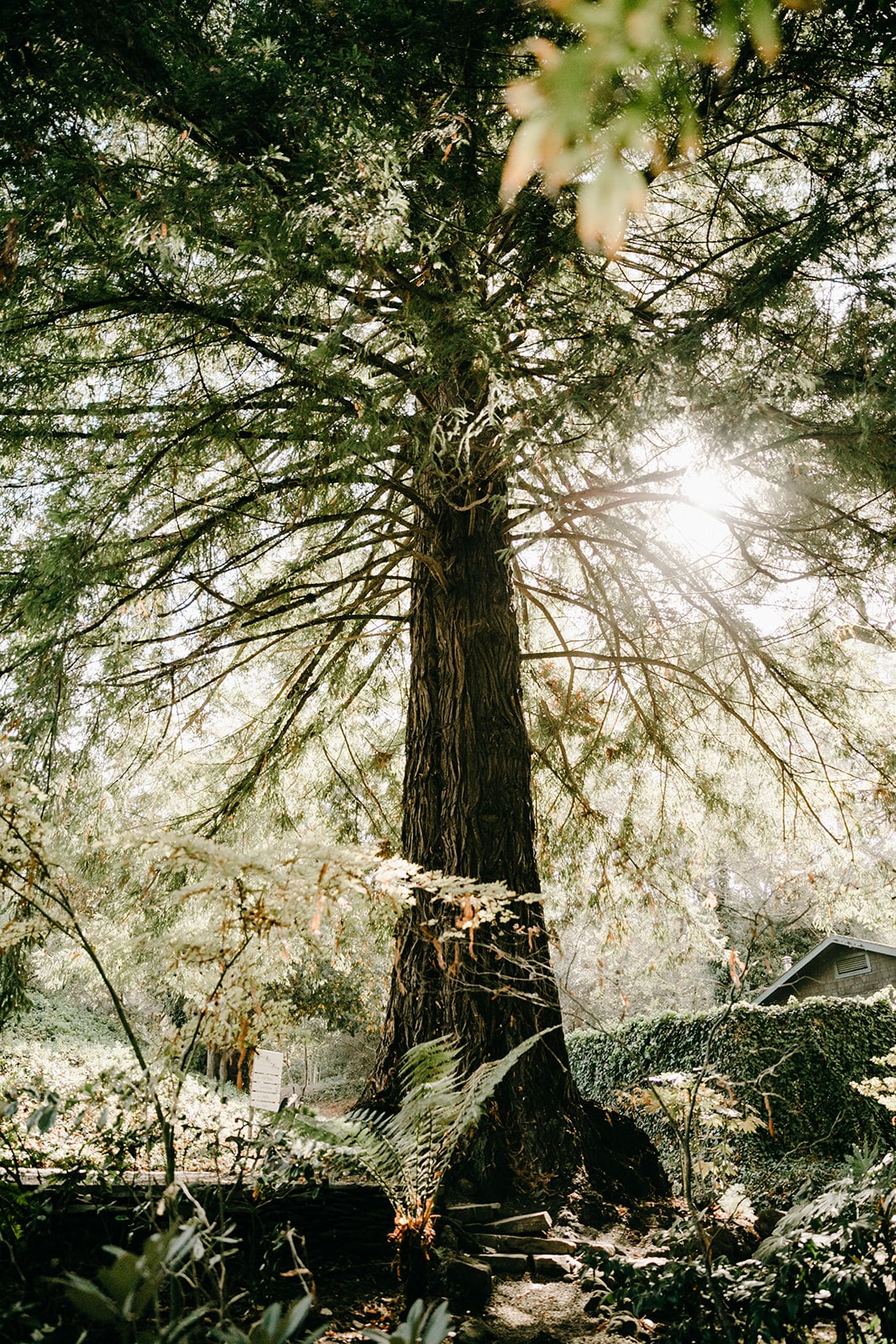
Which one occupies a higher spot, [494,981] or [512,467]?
[512,467]

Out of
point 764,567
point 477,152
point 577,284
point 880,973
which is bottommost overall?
point 880,973

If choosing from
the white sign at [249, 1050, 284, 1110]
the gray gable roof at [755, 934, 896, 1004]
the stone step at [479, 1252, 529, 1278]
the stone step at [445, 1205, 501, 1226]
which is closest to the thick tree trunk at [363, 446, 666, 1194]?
the stone step at [445, 1205, 501, 1226]

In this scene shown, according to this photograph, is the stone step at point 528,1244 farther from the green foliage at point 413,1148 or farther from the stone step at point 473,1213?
the green foliage at point 413,1148

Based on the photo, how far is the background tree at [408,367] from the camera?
2510mm

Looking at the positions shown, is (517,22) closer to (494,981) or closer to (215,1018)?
(215,1018)

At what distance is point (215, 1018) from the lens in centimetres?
182

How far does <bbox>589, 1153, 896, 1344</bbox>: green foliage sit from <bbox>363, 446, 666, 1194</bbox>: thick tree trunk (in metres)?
0.86

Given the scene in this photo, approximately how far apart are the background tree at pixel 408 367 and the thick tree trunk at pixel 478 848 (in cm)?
2

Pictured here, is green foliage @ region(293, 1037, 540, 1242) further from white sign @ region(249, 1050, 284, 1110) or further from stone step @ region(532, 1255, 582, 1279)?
white sign @ region(249, 1050, 284, 1110)

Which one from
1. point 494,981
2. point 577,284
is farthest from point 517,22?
point 494,981

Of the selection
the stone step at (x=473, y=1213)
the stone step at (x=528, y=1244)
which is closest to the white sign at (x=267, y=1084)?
the stone step at (x=473, y=1213)

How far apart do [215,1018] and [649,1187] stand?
8.13ft

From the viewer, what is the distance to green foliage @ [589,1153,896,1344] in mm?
1603

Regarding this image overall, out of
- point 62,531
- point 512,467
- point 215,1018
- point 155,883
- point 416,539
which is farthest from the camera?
point 416,539
